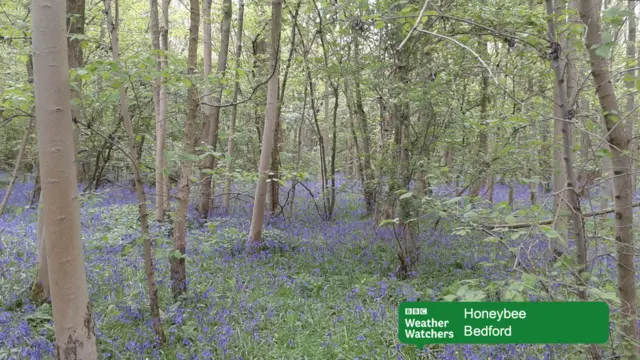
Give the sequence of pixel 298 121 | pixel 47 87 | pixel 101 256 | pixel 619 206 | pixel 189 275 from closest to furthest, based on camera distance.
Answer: pixel 47 87 < pixel 619 206 < pixel 189 275 < pixel 101 256 < pixel 298 121

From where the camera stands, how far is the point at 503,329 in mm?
2293

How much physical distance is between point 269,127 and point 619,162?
15.6ft

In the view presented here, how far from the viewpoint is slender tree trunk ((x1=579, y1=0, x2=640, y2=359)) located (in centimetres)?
232

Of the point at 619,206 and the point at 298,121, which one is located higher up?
the point at 298,121

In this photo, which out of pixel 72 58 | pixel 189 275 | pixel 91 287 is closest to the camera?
pixel 72 58

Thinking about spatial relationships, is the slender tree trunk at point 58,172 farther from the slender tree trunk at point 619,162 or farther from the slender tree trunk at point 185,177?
the slender tree trunk at point 619,162

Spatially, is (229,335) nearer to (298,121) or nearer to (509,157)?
(509,157)

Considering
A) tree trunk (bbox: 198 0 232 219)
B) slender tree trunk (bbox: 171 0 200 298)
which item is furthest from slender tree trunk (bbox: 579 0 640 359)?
tree trunk (bbox: 198 0 232 219)

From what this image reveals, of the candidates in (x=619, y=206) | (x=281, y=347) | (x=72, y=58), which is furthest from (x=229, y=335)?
(x=619, y=206)

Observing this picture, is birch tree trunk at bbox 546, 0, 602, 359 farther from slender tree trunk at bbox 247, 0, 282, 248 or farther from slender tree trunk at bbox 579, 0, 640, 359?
slender tree trunk at bbox 247, 0, 282, 248

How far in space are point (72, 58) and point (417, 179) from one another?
421 centimetres

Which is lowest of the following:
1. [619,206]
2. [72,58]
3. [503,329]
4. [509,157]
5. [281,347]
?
[281,347]

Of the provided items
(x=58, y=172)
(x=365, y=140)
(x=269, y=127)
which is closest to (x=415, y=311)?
(x=58, y=172)

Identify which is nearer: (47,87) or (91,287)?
(47,87)
